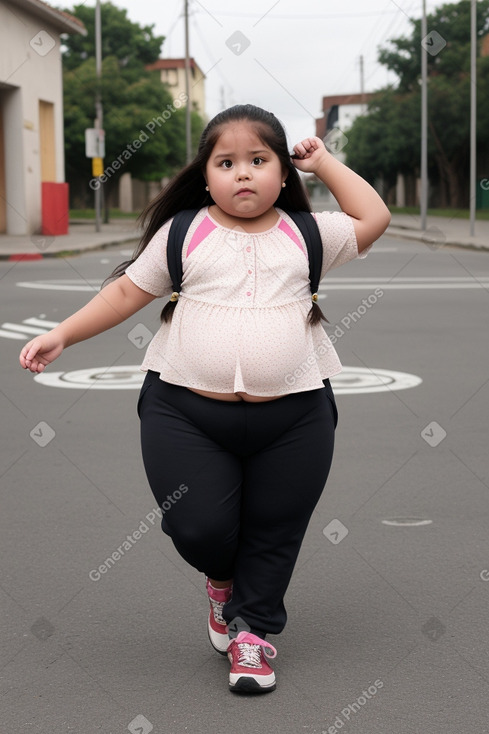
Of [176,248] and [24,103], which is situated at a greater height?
[24,103]

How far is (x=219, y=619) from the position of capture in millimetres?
3396

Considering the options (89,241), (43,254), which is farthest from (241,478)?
(89,241)

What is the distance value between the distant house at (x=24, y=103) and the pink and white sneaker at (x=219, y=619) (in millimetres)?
27012

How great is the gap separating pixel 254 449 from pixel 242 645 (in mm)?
540

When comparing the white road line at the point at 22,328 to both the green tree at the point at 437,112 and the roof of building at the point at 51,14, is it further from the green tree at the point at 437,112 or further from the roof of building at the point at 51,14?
the green tree at the point at 437,112

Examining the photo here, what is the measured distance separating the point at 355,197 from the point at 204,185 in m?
0.42

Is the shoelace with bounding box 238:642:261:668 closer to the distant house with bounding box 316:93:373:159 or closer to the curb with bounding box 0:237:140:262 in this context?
the curb with bounding box 0:237:140:262

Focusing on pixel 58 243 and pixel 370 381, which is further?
pixel 58 243

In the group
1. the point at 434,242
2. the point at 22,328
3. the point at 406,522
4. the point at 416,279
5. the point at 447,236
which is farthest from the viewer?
the point at 447,236

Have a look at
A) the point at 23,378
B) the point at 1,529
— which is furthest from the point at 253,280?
the point at 23,378

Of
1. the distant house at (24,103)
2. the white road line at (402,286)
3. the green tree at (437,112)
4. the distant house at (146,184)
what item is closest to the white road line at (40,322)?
the white road line at (402,286)

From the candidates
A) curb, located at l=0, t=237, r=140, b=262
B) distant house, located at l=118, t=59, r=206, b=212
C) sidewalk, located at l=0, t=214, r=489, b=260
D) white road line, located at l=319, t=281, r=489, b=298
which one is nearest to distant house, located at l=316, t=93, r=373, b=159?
distant house, located at l=118, t=59, r=206, b=212

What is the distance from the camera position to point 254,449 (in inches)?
125

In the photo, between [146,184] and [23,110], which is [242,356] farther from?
[146,184]
